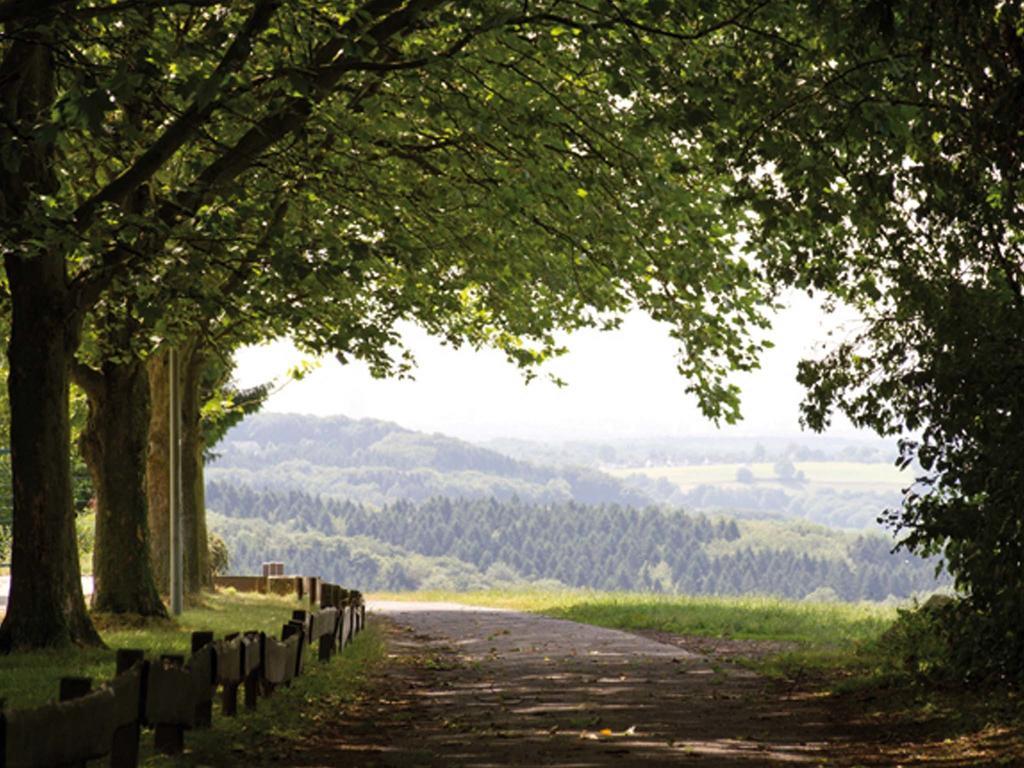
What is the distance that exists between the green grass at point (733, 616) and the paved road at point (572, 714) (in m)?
3.22

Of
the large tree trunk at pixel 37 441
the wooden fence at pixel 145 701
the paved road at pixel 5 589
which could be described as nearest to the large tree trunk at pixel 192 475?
the paved road at pixel 5 589

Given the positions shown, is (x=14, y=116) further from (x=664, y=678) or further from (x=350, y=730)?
(x=664, y=678)

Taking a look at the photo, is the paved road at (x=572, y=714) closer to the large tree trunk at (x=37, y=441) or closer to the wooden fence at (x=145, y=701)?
the wooden fence at (x=145, y=701)

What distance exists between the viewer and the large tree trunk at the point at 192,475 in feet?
95.3

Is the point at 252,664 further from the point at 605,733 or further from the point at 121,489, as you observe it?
the point at 121,489

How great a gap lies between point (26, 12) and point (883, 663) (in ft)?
35.6

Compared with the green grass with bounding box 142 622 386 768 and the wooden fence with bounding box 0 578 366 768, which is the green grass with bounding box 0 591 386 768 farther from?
the wooden fence with bounding box 0 578 366 768

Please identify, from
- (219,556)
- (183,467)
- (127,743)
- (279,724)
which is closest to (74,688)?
(127,743)

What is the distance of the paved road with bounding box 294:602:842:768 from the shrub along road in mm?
15

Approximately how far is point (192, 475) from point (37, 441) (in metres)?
13.7

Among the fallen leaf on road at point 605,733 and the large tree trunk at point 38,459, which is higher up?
the large tree trunk at point 38,459

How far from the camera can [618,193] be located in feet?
59.2

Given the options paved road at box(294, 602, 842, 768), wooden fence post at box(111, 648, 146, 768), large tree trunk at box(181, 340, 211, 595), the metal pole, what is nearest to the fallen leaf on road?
paved road at box(294, 602, 842, 768)

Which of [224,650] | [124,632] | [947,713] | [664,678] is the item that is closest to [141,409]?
[124,632]
